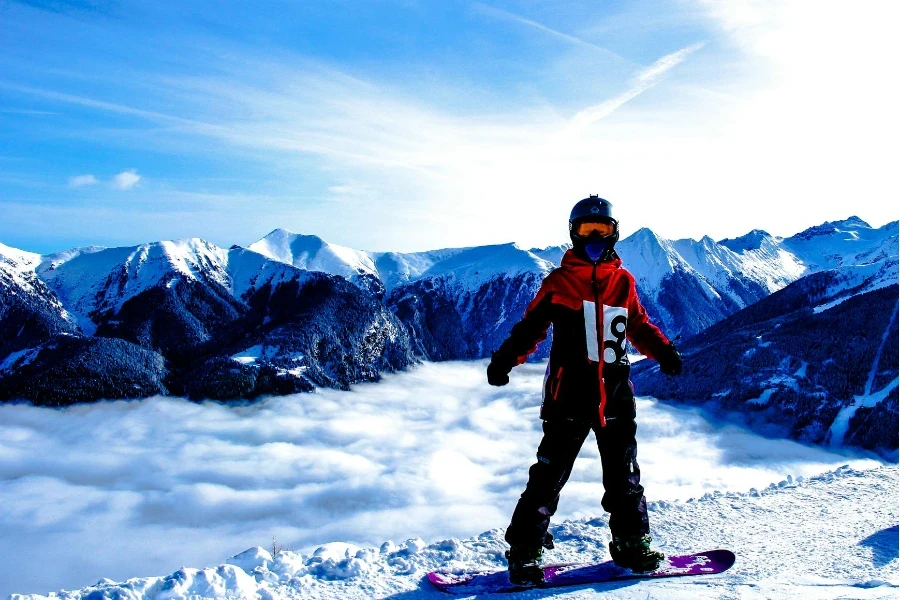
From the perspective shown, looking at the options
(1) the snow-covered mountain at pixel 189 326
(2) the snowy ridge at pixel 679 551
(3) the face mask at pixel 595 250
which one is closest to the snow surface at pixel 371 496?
(2) the snowy ridge at pixel 679 551

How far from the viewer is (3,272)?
174750 mm

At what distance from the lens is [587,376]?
6547mm

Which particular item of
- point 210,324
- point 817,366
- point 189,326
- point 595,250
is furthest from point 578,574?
point 210,324

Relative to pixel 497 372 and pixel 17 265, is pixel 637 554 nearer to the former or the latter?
pixel 497 372

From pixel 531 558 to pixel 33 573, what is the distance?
310 ft

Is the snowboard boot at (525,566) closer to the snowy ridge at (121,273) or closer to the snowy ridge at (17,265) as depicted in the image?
the snowy ridge at (121,273)

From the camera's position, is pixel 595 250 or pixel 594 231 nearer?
pixel 595 250

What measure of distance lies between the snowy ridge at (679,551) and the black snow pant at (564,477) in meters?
0.65

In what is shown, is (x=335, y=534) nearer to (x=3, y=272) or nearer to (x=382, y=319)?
(x=382, y=319)

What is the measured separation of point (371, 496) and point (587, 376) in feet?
303

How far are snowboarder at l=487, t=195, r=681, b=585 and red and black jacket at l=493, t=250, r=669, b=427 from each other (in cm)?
1

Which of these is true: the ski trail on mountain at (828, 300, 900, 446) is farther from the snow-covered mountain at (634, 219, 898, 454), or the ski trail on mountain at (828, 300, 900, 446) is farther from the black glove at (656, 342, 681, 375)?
the black glove at (656, 342, 681, 375)

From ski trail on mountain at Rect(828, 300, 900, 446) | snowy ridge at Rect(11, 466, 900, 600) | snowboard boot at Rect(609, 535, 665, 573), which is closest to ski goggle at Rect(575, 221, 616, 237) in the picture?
snowboard boot at Rect(609, 535, 665, 573)

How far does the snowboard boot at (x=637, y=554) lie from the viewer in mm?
6691
